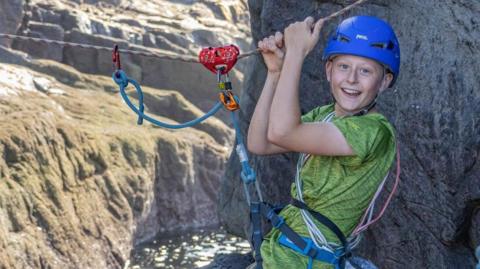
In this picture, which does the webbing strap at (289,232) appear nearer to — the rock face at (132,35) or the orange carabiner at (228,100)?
the orange carabiner at (228,100)

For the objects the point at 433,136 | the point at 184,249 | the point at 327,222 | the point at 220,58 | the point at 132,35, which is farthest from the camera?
the point at 132,35

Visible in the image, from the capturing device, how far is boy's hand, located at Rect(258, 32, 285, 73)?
3.83 metres

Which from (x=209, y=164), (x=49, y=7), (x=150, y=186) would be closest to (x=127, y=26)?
(x=49, y=7)

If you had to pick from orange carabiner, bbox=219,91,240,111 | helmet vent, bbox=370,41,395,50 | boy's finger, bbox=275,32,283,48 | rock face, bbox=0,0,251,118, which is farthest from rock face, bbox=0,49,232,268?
helmet vent, bbox=370,41,395,50

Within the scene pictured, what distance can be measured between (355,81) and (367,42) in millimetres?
196

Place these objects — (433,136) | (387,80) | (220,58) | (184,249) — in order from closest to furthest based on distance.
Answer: (387,80) < (220,58) < (433,136) < (184,249)

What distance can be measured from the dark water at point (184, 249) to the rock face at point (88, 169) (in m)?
0.65

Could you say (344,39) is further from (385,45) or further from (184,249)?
(184,249)

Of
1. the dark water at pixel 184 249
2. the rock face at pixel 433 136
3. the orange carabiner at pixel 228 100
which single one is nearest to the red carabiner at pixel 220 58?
the orange carabiner at pixel 228 100

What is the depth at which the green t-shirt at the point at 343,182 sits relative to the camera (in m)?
3.59

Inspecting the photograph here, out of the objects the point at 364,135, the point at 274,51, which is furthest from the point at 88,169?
the point at 364,135

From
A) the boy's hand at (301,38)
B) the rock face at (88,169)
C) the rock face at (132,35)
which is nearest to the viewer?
the boy's hand at (301,38)

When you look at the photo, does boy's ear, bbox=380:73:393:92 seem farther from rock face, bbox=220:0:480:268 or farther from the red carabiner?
rock face, bbox=220:0:480:268

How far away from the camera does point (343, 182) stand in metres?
3.62
